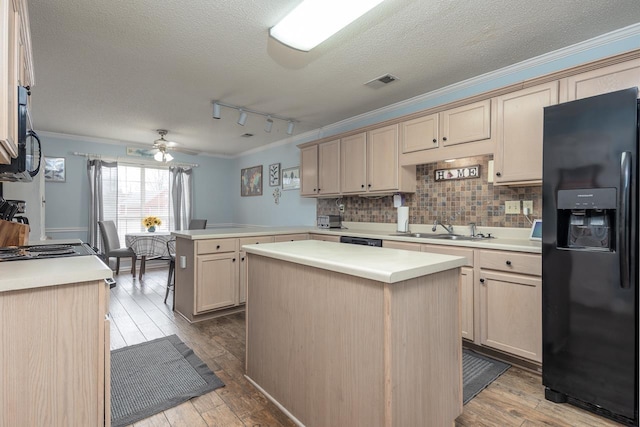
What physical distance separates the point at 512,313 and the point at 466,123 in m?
1.62

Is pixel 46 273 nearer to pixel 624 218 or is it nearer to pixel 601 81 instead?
pixel 624 218

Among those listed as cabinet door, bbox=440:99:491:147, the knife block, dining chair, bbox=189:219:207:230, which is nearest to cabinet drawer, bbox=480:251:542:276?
cabinet door, bbox=440:99:491:147

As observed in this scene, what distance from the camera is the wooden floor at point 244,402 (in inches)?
66.2

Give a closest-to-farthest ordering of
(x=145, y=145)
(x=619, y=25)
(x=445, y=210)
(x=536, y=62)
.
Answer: (x=619, y=25) → (x=536, y=62) → (x=445, y=210) → (x=145, y=145)

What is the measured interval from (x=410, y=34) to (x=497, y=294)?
78.5 inches

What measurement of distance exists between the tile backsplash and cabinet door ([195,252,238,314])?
1.90 metres

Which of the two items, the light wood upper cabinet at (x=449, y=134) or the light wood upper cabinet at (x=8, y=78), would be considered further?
the light wood upper cabinet at (x=449, y=134)

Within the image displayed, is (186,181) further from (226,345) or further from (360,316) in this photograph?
(360,316)

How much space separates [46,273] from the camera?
116cm

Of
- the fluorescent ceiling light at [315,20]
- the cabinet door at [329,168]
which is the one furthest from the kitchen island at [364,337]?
the cabinet door at [329,168]

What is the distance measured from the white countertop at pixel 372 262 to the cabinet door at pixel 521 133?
1352 mm

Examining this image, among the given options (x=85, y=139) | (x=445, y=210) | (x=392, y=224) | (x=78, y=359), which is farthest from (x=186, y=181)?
(x=78, y=359)

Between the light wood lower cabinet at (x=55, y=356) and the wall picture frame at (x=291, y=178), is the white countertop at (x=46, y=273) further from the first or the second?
the wall picture frame at (x=291, y=178)

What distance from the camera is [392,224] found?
12.6 ft
